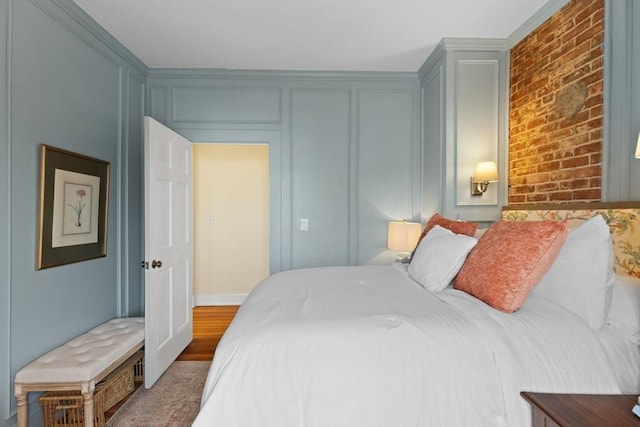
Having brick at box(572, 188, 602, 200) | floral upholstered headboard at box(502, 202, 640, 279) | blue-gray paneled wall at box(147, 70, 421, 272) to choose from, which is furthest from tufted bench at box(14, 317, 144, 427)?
brick at box(572, 188, 602, 200)

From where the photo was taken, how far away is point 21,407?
5.55 ft

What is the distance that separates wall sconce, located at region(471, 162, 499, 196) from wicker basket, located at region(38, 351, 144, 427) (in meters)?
2.99

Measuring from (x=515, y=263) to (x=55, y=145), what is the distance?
274 cm

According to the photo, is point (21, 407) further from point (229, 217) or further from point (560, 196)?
point (560, 196)

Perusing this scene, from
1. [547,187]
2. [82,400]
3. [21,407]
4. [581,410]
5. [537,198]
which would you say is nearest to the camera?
[581,410]

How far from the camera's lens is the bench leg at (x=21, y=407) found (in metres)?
1.69

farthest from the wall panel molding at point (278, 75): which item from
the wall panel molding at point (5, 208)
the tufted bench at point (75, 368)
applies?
the tufted bench at point (75, 368)

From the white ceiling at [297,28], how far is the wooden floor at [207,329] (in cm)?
274

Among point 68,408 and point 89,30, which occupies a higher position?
point 89,30

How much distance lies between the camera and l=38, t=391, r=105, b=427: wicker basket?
1.79 meters

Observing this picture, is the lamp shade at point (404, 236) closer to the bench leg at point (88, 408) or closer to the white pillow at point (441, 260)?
the white pillow at point (441, 260)

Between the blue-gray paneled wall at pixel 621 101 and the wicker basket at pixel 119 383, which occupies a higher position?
the blue-gray paneled wall at pixel 621 101

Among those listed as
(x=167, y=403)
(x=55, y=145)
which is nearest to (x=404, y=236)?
(x=167, y=403)

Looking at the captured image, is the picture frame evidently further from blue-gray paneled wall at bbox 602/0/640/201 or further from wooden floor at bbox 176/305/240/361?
blue-gray paneled wall at bbox 602/0/640/201
